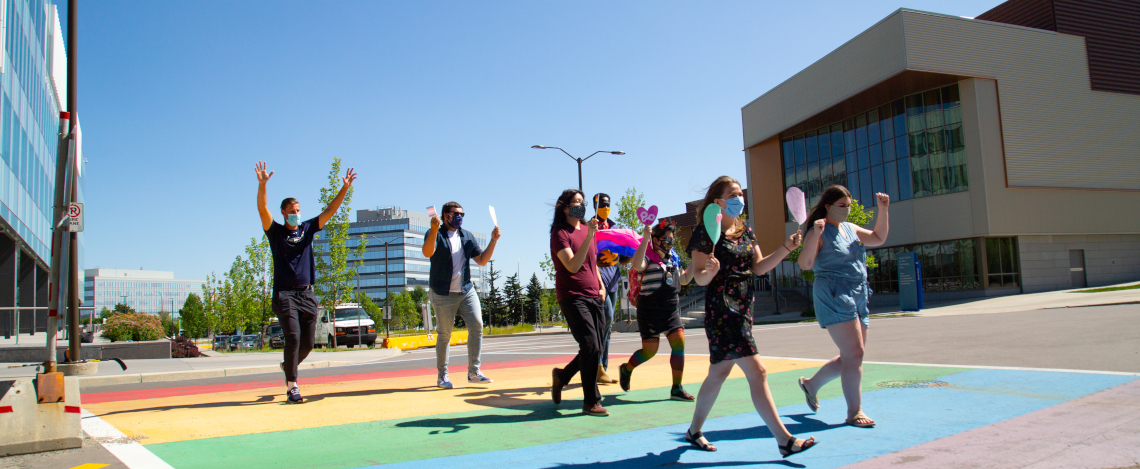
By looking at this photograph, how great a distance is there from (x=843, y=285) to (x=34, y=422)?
499cm

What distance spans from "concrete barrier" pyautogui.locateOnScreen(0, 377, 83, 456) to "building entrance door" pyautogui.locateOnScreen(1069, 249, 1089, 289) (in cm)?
4185

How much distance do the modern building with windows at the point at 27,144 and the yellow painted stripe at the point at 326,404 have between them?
15.3 metres

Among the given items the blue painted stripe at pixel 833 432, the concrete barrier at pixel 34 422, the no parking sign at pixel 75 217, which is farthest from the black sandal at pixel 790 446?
the no parking sign at pixel 75 217

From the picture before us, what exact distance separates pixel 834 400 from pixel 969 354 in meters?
4.04

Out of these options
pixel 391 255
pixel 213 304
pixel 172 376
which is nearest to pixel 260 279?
pixel 213 304

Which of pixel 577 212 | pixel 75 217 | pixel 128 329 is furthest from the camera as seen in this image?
pixel 128 329

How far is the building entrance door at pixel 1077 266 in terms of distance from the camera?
34.3 m

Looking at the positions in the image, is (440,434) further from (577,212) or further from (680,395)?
(680,395)

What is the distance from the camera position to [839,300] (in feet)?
13.5

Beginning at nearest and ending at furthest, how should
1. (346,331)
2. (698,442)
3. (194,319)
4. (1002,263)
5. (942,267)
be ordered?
(698,442)
(346,331)
(1002,263)
(942,267)
(194,319)

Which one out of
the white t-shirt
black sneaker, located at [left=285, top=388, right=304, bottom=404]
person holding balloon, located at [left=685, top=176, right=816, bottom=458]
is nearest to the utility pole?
black sneaker, located at [left=285, top=388, right=304, bottom=404]

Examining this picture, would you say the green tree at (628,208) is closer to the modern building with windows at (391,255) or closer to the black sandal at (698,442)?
the black sandal at (698,442)

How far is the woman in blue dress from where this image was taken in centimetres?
411

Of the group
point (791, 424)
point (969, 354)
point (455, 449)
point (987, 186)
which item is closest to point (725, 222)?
point (791, 424)
